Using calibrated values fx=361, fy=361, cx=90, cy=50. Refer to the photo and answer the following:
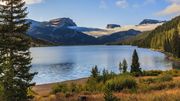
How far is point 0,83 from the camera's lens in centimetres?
2267

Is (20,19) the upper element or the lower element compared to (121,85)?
upper

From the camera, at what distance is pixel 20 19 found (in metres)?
31.2

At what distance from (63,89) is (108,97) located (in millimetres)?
24221

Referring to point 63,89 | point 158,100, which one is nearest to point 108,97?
point 158,100

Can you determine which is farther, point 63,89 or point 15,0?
point 63,89

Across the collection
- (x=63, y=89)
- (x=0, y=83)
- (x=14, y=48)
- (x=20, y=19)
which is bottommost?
(x=63, y=89)

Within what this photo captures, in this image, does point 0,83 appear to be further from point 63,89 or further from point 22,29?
point 63,89

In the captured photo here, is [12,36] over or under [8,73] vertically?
over

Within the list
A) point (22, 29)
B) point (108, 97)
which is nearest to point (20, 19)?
point (22, 29)

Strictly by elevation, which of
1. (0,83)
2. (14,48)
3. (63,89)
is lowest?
(63,89)

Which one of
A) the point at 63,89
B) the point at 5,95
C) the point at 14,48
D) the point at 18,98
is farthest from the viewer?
the point at 63,89

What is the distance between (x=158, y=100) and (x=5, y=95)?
35.9ft

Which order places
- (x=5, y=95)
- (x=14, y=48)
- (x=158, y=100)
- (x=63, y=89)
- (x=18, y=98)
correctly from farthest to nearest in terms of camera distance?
(x=63, y=89)
(x=14, y=48)
(x=18, y=98)
(x=5, y=95)
(x=158, y=100)

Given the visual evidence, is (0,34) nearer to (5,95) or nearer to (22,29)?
(22,29)
